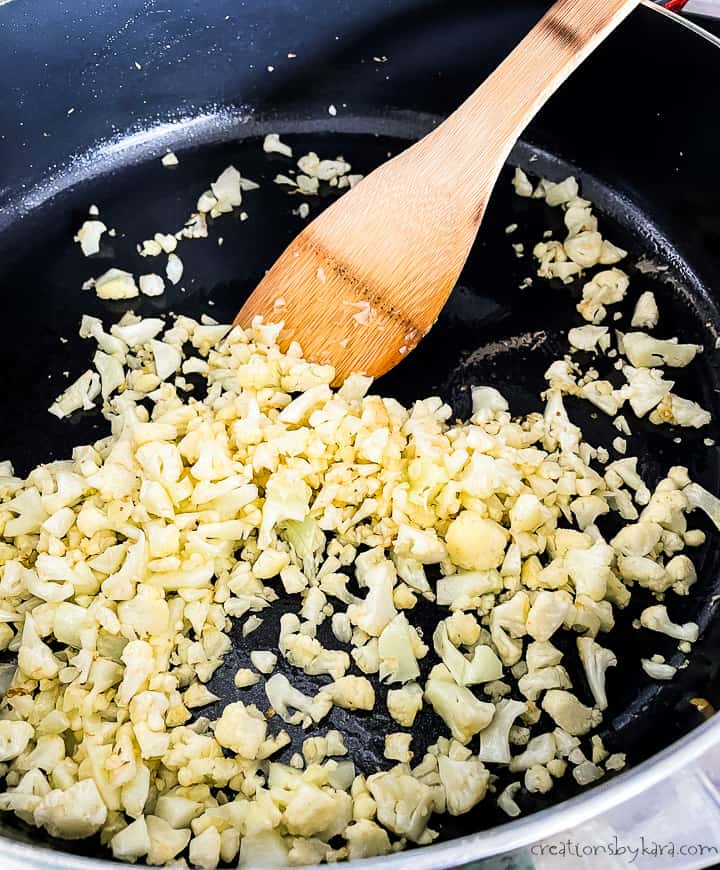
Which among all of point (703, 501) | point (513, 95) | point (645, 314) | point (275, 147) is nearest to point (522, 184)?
point (513, 95)

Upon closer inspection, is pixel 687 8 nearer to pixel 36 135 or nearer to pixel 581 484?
pixel 581 484

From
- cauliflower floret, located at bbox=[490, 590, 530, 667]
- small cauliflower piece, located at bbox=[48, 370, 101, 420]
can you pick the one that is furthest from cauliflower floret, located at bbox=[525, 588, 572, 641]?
small cauliflower piece, located at bbox=[48, 370, 101, 420]

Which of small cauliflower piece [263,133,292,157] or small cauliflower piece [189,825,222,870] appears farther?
small cauliflower piece [263,133,292,157]

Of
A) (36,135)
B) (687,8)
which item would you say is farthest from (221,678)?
(687,8)

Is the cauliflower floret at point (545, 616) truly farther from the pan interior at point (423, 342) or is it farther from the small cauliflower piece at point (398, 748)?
the small cauliflower piece at point (398, 748)

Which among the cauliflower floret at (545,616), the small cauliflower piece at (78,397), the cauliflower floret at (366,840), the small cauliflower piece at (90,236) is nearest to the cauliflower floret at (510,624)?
the cauliflower floret at (545,616)

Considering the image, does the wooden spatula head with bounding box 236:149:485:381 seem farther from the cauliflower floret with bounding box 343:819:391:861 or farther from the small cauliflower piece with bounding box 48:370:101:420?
the cauliflower floret with bounding box 343:819:391:861

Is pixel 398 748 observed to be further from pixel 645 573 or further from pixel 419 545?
pixel 645 573
